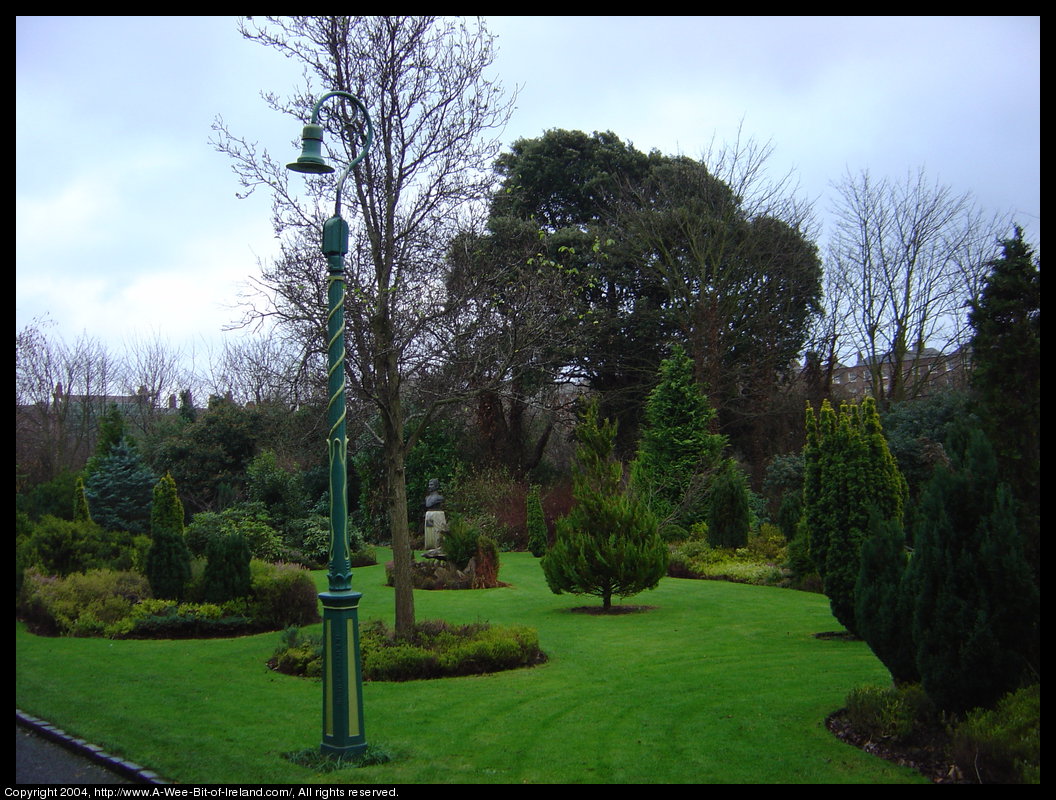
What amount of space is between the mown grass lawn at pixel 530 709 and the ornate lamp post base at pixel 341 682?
23 cm

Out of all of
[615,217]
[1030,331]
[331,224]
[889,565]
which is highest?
[615,217]

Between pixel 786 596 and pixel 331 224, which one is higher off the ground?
pixel 331 224

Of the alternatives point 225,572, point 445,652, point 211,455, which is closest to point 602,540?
point 445,652

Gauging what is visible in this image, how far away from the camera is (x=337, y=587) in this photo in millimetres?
5891

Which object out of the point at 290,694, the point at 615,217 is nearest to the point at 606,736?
the point at 290,694

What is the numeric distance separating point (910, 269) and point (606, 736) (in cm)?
2519

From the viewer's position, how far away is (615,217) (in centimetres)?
2775

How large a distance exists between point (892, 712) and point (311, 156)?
5.99 meters

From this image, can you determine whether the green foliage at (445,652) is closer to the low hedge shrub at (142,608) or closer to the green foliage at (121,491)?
the low hedge shrub at (142,608)

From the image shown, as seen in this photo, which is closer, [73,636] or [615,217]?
[73,636]

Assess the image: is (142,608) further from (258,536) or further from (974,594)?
(974,594)

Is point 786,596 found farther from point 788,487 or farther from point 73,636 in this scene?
point 73,636

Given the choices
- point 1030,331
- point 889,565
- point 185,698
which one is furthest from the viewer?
point 185,698
